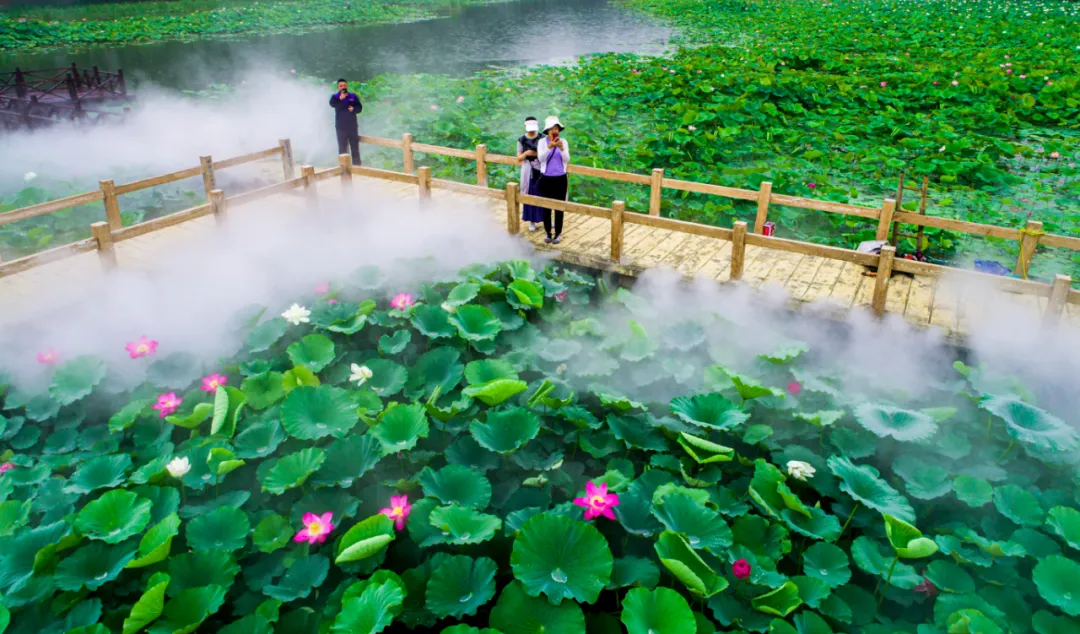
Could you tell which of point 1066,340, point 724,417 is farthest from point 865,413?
point 1066,340

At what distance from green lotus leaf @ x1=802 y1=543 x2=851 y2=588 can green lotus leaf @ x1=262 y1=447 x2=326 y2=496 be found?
255cm

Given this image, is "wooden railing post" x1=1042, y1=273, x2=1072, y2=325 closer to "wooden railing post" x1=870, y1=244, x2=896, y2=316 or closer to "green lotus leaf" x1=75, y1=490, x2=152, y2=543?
"wooden railing post" x1=870, y1=244, x2=896, y2=316

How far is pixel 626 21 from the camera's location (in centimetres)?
3434

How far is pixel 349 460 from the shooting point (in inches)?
159

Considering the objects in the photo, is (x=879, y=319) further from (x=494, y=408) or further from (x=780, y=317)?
(x=494, y=408)

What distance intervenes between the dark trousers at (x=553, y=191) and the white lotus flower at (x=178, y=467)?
436cm

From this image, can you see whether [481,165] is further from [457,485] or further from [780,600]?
[780,600]

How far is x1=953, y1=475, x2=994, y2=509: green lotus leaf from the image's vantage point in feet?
12.6

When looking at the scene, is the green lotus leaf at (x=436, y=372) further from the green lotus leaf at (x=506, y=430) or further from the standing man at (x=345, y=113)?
the standing man at (x=345, y=113)

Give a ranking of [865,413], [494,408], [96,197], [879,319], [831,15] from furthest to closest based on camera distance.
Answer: [831,15], [96,197], [879,319], [494,408], [865,413]

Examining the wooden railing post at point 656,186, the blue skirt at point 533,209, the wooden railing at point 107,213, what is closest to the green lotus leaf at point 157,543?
the wooden railing at point 107,213

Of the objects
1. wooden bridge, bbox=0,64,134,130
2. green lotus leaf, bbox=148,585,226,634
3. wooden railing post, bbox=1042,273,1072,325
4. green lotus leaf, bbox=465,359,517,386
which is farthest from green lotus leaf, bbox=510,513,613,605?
wooden bridge, bbox=0,64,134,130

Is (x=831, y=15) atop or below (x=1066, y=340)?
atop

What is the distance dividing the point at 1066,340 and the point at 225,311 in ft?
21.8
